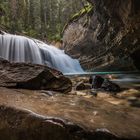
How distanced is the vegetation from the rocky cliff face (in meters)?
13.0

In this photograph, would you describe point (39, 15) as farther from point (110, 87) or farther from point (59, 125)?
point (59, 125)

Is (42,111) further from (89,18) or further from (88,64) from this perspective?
(89,18)

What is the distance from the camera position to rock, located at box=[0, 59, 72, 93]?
19.1 ft

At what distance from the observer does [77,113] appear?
3465mm

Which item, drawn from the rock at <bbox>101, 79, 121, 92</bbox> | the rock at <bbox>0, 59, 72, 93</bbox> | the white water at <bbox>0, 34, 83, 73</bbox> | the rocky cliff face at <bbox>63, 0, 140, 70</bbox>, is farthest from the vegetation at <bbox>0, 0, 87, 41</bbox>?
the rock at <bbox>0, 59, 72, 93</bbox>

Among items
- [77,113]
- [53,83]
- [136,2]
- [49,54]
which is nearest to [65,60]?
[49,54]

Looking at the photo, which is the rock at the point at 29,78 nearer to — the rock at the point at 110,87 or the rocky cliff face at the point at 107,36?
the rock at the point at 110,87

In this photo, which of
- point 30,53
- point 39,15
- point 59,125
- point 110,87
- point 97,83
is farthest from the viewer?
point 39,15

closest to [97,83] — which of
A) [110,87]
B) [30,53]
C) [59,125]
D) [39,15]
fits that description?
[110,87]

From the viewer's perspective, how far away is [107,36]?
63.0 feet

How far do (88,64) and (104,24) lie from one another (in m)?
3.68

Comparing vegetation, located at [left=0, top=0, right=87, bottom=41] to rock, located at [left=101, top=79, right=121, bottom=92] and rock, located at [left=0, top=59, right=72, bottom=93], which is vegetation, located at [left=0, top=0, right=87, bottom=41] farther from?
rock, located at [left=0, top=59, right=72, bottom=93]

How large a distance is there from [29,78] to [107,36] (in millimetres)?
14026

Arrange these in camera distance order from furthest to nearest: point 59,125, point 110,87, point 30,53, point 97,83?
point 30,53
point 97,83
point 110,87
point 59,125
